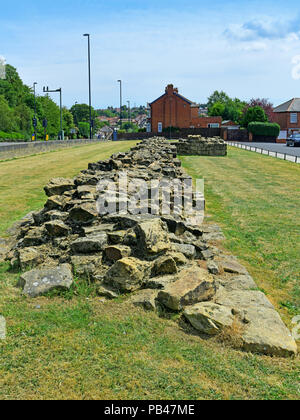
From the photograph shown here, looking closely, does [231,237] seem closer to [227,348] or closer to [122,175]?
[122,175]

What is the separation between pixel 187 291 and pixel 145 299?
0.48 metres

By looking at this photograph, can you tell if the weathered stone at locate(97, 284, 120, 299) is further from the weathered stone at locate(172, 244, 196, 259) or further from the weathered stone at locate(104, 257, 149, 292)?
the weathered stone at locate(172, 244, 196, 259)

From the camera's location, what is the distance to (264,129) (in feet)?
216

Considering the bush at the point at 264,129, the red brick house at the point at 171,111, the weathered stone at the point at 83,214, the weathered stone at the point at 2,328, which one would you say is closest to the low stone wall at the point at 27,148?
the weathered stone at the point at 83,214

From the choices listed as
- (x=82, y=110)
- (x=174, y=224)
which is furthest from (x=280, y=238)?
(x=82, y=110)

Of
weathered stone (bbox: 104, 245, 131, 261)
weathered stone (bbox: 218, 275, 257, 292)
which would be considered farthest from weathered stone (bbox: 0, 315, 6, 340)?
weathered stone (bbox: 218, 275, 257, 292)

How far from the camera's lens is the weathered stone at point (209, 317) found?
384cm

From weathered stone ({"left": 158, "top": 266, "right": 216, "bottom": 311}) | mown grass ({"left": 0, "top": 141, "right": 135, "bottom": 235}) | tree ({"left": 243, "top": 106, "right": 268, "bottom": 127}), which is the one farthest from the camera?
tree ({"left": 243, "top": 106, "right": 268, "bottom": 127})

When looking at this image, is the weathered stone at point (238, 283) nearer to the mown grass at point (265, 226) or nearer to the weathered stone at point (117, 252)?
the mown grass at point (265, 226)

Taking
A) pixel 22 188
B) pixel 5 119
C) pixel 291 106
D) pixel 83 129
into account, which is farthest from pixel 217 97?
pixel 22 188

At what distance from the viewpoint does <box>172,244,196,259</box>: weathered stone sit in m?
5.48

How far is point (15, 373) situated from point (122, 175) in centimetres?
704

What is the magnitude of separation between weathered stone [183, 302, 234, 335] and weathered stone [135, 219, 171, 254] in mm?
1159

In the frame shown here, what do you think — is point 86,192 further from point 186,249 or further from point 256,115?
point 256,115
